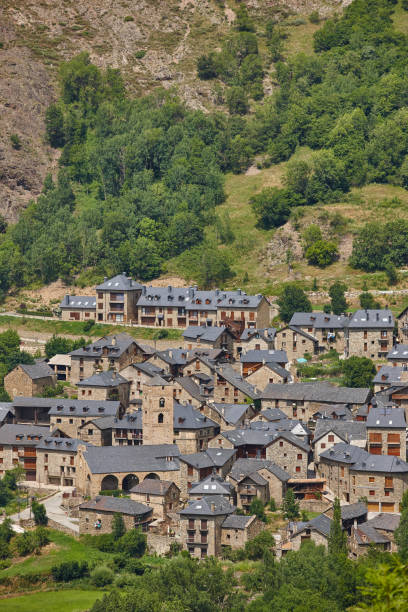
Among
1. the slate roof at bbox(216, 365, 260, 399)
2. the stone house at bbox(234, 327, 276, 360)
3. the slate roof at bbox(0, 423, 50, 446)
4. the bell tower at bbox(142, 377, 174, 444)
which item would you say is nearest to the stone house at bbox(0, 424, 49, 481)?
the slate roof at bbox(0, 423, 50, 446)

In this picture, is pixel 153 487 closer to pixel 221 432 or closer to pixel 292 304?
pixel 221 432

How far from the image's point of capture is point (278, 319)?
14350 centimetres

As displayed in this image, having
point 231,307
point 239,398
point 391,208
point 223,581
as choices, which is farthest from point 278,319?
point 223,581

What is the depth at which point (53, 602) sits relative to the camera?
9575 cm

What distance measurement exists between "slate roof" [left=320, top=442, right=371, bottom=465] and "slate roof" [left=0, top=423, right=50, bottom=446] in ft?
85.5

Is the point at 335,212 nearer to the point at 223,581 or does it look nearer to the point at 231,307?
the point at 231,307

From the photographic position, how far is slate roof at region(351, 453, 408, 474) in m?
104

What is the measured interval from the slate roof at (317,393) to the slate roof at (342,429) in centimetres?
433

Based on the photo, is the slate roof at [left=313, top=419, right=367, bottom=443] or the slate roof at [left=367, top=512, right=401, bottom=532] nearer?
the slate roof at [left=367, top=512, right=401, bottom=532]

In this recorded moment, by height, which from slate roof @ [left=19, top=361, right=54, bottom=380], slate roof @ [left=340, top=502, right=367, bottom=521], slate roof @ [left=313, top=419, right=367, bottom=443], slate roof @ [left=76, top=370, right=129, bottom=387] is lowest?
slate roof @ [left=340, top=502, right=367, bottom=521]

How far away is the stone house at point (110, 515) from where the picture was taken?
10362cm

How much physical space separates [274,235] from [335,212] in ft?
26.8

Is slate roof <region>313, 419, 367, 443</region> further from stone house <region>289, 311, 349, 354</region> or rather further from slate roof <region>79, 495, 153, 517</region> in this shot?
stone house <region>289, 311, 349, 354</region>

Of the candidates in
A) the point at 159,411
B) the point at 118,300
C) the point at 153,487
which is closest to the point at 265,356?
the point at 159,411
